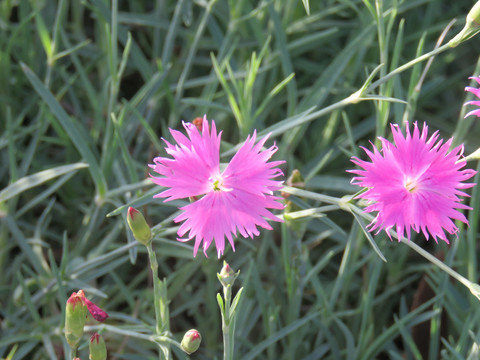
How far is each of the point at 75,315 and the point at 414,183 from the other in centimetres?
47

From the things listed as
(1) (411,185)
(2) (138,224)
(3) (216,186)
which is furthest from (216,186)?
(1) (411,185)

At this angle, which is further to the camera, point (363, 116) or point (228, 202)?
point (363, 116)

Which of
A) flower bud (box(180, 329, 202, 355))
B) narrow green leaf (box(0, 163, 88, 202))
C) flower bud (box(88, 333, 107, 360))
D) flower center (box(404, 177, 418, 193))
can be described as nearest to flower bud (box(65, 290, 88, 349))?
flower bud (box(88, 333, 107, 360))

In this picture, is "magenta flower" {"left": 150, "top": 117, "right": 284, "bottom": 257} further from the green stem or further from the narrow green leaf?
the narrow green leaf

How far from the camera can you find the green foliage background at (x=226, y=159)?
1.08 meters

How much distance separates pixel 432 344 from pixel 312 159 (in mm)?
482

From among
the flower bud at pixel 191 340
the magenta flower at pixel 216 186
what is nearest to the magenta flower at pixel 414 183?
the magenta flower at pixel 216 186

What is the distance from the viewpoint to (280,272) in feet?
3.96

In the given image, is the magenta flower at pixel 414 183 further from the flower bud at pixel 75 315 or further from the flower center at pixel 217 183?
the flower bud at pixel 75 315

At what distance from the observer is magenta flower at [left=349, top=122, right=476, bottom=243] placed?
2.49 ft

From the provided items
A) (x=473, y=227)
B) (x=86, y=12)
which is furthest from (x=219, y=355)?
(x=86, y=12)

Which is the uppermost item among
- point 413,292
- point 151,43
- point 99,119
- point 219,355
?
point 151,43

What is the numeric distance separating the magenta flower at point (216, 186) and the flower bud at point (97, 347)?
177 mm

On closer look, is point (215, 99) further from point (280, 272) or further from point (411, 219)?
point (411, 219)
